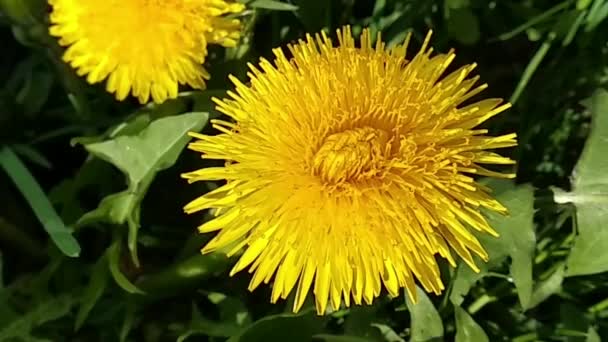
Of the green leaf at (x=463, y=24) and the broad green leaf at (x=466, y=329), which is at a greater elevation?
the green leaf at (x=463, y=24)

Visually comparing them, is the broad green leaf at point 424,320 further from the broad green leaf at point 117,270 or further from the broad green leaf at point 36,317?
the broad green leaf at point 36,317

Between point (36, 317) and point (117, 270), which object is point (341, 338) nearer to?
point (117, 270)

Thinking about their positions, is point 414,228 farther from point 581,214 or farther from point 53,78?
point 53,78

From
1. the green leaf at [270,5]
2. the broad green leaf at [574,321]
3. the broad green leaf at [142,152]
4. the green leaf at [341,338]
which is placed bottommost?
the broad green leaf at [574,321]

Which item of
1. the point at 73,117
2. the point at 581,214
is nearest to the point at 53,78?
the point at 73,117

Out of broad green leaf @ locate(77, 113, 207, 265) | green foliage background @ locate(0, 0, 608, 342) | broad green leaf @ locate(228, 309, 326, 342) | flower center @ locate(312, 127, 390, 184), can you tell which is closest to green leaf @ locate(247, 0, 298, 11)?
green foliage background @ locate(0, 0, 608, 342)

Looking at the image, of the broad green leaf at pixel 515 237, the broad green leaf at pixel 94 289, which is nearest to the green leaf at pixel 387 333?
the broad green leaf at pixel 515 237


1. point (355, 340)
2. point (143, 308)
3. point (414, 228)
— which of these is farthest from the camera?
point (143, 308)
